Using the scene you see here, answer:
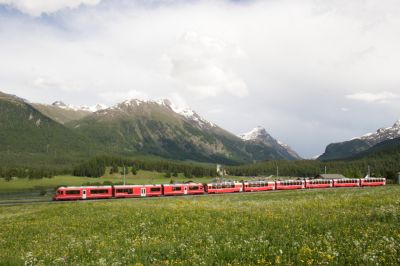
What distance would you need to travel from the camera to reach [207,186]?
9600 cm

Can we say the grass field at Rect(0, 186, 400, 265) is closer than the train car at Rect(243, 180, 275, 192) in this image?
Yes

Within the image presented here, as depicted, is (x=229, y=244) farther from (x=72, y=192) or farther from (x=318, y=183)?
(x=318, y=183)

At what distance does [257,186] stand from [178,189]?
23.8 metres

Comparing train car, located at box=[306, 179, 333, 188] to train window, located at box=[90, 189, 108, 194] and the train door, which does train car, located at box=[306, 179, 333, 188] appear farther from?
train window, located at box=[90, 189, 108, 194]

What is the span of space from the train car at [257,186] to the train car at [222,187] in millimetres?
1899

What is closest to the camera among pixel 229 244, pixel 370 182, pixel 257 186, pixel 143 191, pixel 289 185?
pixel 229 244

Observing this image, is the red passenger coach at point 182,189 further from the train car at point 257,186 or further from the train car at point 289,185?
the train car at point 289,185

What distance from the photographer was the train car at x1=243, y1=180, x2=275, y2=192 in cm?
10025

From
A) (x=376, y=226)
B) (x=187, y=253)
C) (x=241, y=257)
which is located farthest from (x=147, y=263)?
(x=376, y=226)

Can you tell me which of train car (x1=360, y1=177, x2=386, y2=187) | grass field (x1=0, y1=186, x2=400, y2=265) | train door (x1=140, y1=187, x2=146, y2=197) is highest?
grass field (x1=0, y1=186, x2=400, y2=265)

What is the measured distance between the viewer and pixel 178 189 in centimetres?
9175

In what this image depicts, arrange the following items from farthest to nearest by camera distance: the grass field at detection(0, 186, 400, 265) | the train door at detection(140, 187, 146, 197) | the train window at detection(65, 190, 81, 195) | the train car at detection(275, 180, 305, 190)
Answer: the train car at detection(275, 180, 305, 190) < the train door at detection(140, 187, 146, 197) < the train window at detection(65, 190, 81, 195) < the grass field at detection(0, 186, 400, 265)

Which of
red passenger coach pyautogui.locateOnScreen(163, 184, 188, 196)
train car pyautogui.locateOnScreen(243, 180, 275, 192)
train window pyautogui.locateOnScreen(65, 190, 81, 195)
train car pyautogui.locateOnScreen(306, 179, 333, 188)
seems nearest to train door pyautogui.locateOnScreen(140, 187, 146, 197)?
red passenger coach pyautogui.locateOnScreen(163, 184, 188, 196)

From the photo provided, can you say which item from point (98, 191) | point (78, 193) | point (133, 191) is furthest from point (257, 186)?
point (78, 193)
